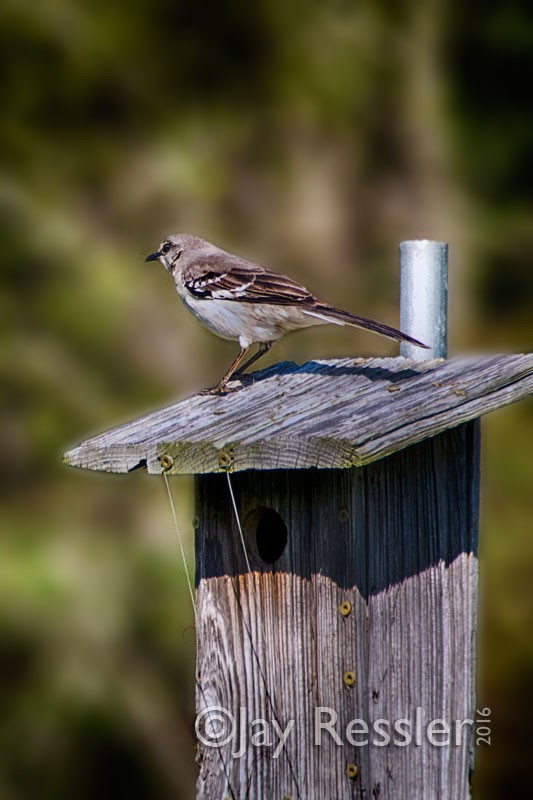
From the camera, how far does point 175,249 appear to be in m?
6.11

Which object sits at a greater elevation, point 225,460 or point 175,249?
point 175,249

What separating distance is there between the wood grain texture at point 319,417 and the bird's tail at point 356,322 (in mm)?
120

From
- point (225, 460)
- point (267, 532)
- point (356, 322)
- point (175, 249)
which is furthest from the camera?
point (175, 249)

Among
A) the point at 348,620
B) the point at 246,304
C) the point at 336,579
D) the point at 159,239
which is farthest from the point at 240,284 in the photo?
the point at 159,239

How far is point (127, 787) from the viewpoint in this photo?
8.48 metres

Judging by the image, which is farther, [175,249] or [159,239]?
[159,239]

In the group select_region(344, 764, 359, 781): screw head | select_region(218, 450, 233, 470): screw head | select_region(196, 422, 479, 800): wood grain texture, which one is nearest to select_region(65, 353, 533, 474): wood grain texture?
select_region(218, 450, 233, 470): screw head

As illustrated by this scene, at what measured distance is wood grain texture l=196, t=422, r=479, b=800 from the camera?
13.0 feet

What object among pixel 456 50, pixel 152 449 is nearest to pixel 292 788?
pixel 152 449

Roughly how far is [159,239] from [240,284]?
14.0ft

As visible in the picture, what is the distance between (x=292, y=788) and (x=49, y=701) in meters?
4.80

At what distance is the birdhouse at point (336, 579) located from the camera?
3.93m

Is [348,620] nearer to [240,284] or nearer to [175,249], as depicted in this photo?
[240,284]

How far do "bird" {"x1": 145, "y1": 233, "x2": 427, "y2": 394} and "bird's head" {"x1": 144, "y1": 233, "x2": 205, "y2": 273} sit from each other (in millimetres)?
357
